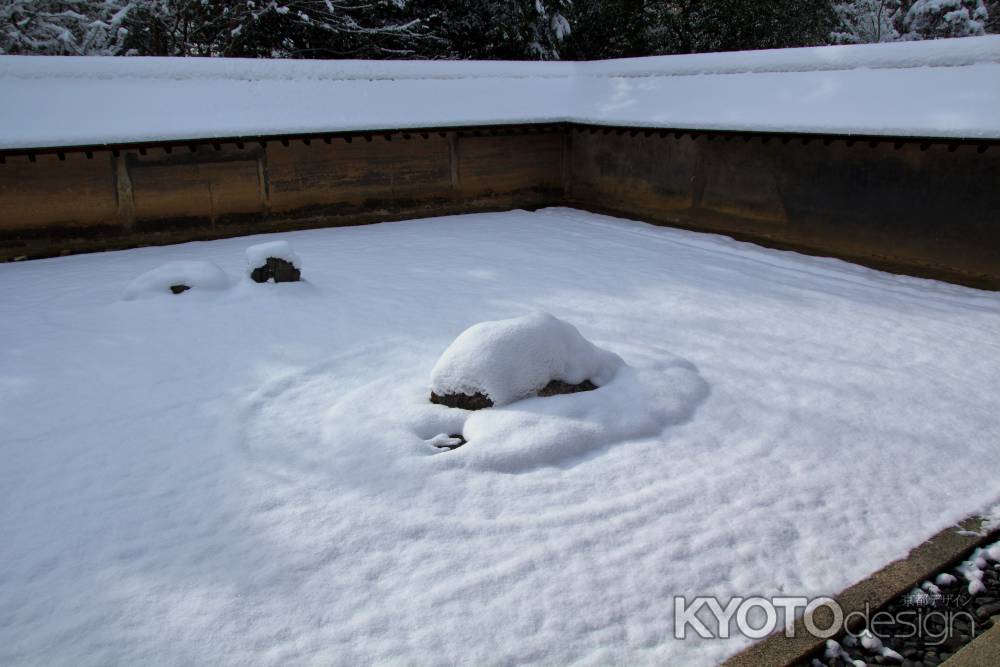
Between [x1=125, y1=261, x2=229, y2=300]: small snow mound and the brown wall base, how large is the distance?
2.65 metres

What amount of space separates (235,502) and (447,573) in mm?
1312

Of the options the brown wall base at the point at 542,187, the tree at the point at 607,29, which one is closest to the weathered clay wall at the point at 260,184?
the brown wall base at the point at 542,187

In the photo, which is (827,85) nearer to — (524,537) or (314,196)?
(314,196)

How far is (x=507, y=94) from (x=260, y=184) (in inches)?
168

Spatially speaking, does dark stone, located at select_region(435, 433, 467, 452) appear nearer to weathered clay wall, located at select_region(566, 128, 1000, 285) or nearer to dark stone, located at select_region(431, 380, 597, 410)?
dark stone, located at select_region(431, 380, 597, 410)

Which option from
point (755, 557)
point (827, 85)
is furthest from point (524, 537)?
point (827, 85)

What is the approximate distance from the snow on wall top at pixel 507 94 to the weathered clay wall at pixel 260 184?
0.34m

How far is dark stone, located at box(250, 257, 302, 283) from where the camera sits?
7.93m

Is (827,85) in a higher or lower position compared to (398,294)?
higher

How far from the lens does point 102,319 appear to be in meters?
7.07
